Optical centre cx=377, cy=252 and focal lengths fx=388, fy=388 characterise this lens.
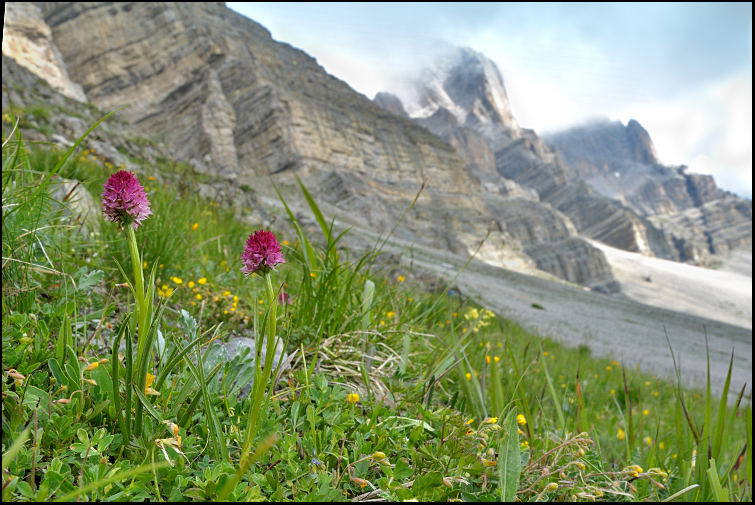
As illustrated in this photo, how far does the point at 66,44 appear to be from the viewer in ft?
159

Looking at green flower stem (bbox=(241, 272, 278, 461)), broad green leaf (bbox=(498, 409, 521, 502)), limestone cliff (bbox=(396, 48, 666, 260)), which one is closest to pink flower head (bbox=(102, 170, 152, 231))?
green flower stem (bbox=(241, 272, 278, 461))

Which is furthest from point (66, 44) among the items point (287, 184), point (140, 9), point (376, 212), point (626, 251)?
point (626, 251)

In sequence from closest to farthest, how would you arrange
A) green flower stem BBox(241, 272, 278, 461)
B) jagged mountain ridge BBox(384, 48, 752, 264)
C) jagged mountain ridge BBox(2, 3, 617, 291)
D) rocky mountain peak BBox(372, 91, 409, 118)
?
green flower stem BBox(241, 272, 278, 461), jagged mountain ridge BBox(2, 3, 617, 291), jagged mountain ridge BBox(384, 48, 752, 264), rocky mountain peak BBox(372, 91, 409, 118)

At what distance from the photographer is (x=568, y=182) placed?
149750 millimetres

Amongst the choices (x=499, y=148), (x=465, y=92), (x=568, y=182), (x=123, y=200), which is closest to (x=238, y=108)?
(x=123, y=200)

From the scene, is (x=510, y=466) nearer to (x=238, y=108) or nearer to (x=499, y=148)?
(x=238, y=108)

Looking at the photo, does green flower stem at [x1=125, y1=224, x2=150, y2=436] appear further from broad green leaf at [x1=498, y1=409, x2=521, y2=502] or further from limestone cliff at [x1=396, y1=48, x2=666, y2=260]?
limestone cliff at [x1=396, y1=48, x2=666, y2=260]

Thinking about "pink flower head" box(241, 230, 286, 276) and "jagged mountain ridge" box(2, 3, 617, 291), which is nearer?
"pink flower head" box(241, 230, 286, 276)

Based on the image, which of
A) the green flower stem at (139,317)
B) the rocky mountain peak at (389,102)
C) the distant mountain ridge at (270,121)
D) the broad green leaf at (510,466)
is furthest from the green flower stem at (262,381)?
the rocky mountain peak at (389,102)

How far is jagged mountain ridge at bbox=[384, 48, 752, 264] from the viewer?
433 feet

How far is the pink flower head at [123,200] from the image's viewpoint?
3.59 ft

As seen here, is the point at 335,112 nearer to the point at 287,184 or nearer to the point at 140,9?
the point at 287,184

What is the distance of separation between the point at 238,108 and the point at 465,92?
508 ft

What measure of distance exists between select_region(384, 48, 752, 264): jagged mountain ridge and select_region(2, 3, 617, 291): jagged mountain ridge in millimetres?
57357
